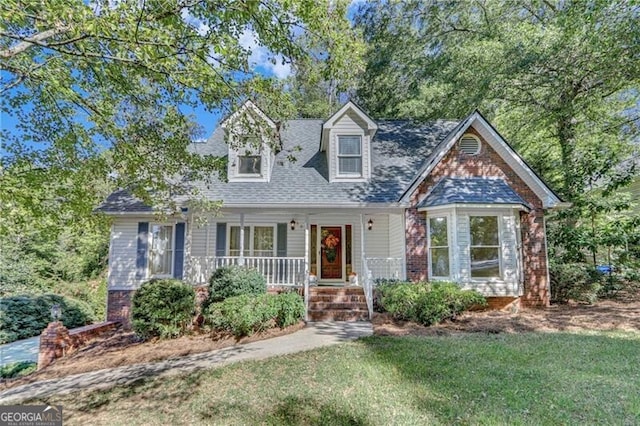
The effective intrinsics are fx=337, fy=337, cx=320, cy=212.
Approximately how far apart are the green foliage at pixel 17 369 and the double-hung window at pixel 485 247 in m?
11.4

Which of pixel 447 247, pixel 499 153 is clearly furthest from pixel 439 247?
pixel 499 153

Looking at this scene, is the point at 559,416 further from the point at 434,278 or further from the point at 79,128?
the point at 79,128

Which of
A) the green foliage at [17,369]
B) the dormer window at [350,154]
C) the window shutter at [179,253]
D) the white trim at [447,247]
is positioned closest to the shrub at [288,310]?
the white trim at [447,247]

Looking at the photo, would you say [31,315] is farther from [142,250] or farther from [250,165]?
[250,165]

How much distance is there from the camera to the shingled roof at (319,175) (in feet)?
35.7

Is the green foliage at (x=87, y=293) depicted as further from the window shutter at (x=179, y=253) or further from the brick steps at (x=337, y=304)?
the brick steps at (x=337, y=304)

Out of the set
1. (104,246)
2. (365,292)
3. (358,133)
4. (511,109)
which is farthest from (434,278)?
(104,246)

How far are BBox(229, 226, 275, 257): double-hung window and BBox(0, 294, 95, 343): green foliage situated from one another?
6.19 m

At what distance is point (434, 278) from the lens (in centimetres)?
1029

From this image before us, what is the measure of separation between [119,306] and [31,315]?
3645 mm

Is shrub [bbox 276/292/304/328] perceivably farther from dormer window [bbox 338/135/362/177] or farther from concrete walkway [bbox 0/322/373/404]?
dormer window [bbox 338/135/362/177]

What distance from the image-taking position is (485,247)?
9.95 metres

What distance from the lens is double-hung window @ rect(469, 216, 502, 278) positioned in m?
9.89

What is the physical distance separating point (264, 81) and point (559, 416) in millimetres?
6085
